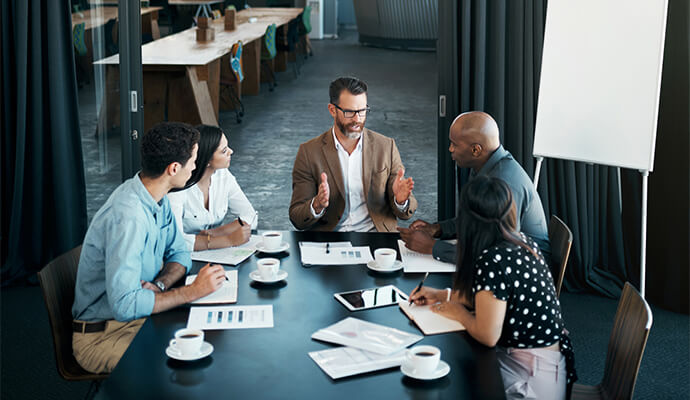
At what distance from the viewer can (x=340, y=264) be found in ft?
8.27

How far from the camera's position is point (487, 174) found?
2756mm

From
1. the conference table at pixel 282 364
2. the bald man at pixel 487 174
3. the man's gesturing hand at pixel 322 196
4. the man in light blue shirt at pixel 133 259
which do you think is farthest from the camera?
the man's gesturing hand at pixel 322 196

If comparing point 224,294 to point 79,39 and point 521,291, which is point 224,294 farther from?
point 79,39

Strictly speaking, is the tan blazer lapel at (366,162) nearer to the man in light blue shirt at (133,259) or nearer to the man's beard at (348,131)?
the man's beard at (348,131)

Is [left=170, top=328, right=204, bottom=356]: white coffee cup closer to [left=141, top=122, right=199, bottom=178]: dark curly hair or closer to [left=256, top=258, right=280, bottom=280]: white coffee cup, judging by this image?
[left=256, top=258, right=280, bottom=280]: white coffee cup

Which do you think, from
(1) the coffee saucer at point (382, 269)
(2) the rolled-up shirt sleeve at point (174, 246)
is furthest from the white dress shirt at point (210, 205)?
(1) the coffee saucer at point (382, 269)

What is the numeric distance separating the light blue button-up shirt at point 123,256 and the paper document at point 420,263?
0.76 m

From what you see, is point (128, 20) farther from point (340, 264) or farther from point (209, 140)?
point (340, 264)

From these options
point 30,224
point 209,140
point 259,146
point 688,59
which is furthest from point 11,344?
point 259,146

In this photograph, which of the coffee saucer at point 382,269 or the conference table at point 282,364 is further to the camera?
the coffee saucer at point 382,269

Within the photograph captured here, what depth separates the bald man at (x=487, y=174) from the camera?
267 cm

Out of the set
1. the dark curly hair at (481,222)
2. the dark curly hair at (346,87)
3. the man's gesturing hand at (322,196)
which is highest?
the dark curly hair at (346,87)

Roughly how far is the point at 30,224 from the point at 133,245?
2471mm

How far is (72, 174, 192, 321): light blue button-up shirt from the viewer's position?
208cm
